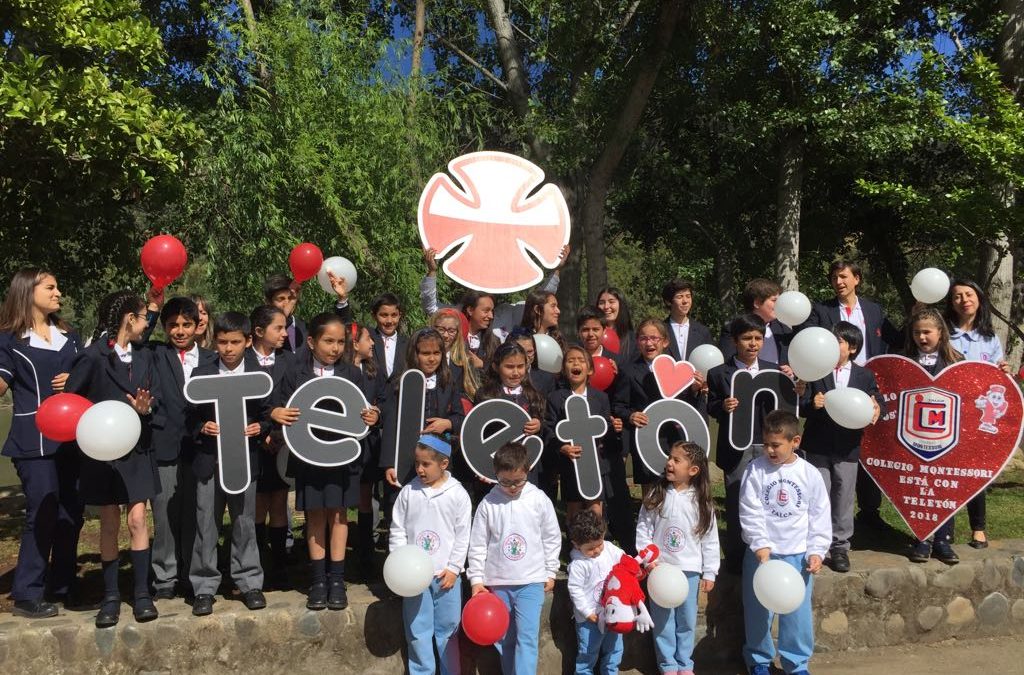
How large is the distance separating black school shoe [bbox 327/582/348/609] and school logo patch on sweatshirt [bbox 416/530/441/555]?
544mm

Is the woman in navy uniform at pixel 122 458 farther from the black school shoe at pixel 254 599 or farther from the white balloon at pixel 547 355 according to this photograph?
the white balloon at pixel 547 355

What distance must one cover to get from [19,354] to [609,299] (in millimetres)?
3516

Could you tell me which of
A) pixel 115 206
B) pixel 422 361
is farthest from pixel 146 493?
Result: pixel 115 206

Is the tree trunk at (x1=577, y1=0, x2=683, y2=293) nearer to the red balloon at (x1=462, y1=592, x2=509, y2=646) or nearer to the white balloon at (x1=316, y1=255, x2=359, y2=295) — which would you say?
the white balloon at (x1=316, y1=255, x2=359, y2=295)

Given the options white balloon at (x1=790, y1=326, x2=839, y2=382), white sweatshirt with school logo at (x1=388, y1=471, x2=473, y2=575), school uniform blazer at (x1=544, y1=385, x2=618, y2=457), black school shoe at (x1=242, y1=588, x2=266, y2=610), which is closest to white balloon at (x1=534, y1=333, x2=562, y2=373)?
school uniform blazer at (x1=544, y1=385, x2=618, y2=457)

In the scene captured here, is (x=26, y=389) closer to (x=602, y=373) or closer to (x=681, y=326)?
(x=602, y=373)

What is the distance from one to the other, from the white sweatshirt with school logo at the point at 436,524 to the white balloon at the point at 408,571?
0.47 ft

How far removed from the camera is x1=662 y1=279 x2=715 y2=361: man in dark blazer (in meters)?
6.01

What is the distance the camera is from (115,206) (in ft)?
26.3

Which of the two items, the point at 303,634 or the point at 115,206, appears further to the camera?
the point at 115,206

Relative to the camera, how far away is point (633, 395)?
543cm

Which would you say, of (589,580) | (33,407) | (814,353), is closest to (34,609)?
(33,407)

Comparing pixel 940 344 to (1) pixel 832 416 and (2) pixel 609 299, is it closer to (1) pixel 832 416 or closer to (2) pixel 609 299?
(1) pixel 832 416

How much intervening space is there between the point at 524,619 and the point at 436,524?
2.10 ft
